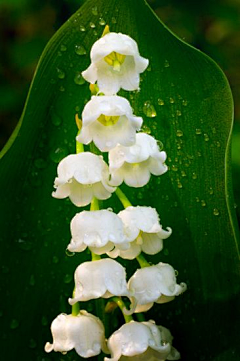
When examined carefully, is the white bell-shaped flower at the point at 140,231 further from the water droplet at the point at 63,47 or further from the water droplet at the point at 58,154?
the water droplet at the point at 63,47

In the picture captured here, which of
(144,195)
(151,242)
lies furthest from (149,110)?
(151,242)


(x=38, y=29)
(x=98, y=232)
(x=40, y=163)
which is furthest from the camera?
(x=38, y=29)

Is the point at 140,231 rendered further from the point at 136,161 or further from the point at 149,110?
the point at 149,110

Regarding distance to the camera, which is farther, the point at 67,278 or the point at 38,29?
the point at 38,29

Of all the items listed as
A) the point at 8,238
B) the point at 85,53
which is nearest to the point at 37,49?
the point at 85,53

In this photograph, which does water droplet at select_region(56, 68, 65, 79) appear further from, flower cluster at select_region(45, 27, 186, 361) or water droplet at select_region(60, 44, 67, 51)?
flower cluster at select_region(45, 27, 186, 361)

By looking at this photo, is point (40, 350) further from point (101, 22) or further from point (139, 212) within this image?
point (101, 22)
